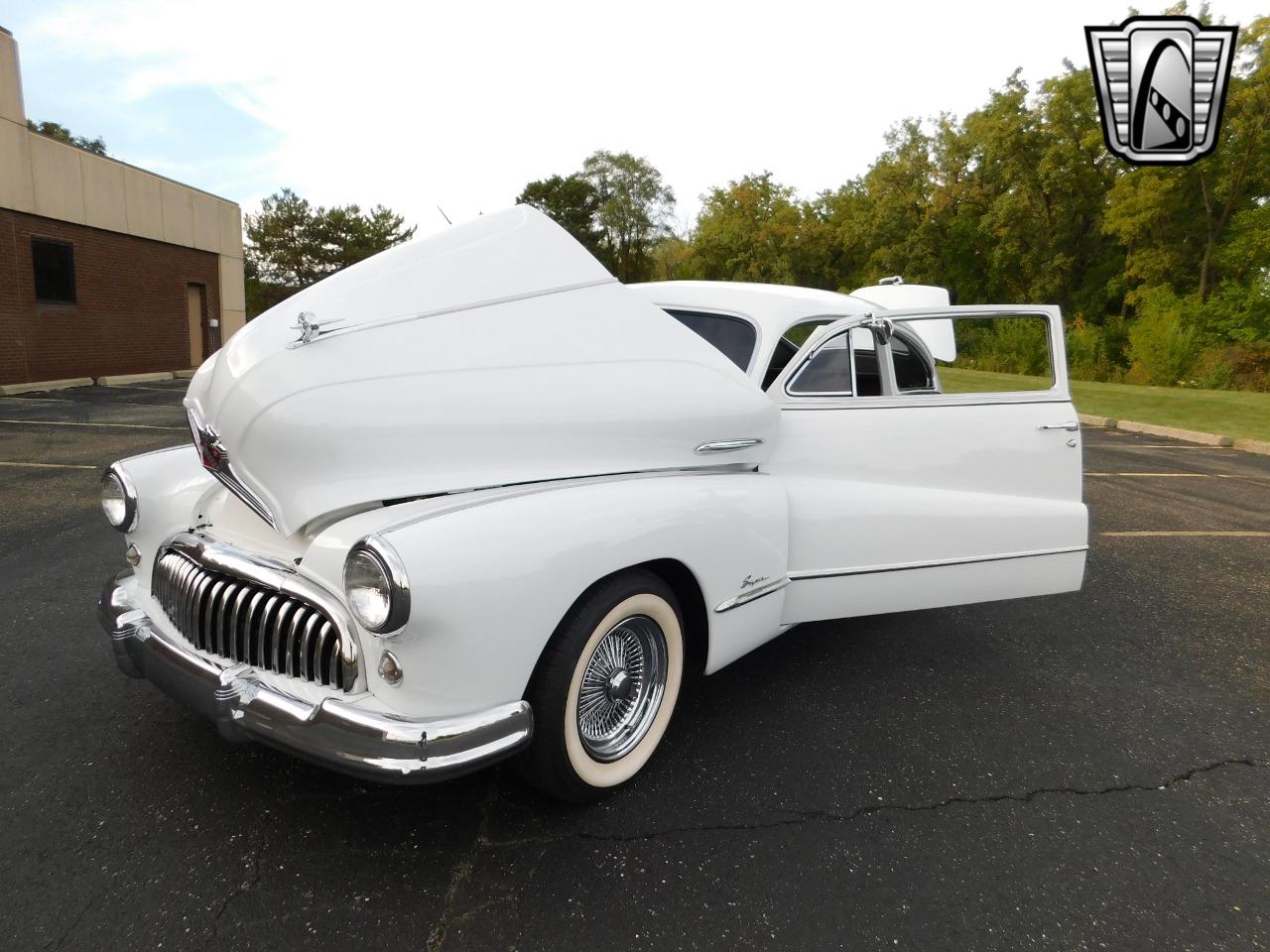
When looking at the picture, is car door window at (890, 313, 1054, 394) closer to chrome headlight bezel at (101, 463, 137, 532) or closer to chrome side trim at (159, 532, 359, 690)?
chrome side trim at (159, 532, 359, 690)

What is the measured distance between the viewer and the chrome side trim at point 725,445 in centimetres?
285

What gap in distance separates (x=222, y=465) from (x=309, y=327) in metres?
0.51

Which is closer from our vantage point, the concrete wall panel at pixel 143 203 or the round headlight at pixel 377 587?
the round headlight at pixel 377 587

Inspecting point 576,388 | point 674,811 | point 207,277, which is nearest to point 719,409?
point 576,388

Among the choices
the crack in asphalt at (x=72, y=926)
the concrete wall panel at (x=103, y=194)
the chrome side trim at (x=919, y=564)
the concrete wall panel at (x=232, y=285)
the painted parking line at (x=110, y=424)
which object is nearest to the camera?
the crack in asphalt at (x=72, y=926)

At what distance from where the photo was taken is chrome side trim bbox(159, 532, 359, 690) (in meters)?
2.12

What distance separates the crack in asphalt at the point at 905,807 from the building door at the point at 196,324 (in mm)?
21326

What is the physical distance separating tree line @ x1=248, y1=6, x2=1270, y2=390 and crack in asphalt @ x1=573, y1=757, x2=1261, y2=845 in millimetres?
24685

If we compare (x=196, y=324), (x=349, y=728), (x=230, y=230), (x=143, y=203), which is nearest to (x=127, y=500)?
(x=349, y=728)

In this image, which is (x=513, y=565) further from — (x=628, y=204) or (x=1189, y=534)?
(x=628, y=204)

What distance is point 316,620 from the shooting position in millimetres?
2197

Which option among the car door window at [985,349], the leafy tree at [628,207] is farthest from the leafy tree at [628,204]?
the car door window at [985,349]

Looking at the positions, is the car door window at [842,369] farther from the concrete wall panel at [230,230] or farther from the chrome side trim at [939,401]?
the concrete wall panel at [230,230]

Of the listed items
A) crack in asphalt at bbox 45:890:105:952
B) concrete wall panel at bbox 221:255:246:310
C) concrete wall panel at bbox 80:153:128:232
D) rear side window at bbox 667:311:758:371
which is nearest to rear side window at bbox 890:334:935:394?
rear side window at bbox 667:311:758:371
